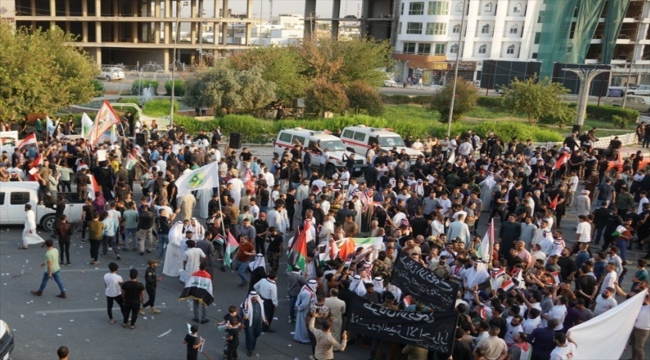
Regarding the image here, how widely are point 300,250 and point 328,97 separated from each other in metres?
26.4

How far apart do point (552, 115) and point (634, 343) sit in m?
33.0

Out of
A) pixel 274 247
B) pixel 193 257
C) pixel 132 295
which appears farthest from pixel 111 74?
pixel 132 295

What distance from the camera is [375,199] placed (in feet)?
63.4

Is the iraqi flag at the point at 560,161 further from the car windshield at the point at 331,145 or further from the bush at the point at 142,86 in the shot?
the bush at the point at 142,86

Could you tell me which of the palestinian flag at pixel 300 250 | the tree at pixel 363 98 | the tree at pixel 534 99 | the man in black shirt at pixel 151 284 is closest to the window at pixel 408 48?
the tree at pixel 534 99

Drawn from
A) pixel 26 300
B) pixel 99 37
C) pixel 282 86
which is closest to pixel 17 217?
pixel 26 300

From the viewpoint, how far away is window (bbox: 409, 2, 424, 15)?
90000 mm

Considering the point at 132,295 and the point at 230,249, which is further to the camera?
the point at 230,249

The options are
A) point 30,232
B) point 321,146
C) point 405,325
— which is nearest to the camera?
point 405,325

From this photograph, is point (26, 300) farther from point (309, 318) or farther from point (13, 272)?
point (309, 318)

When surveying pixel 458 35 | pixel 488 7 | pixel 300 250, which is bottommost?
pixel 300 250

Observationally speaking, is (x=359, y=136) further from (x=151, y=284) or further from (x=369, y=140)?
(x=151, y=284)

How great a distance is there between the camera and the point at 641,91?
74.3 metres

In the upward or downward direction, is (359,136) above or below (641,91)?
below
